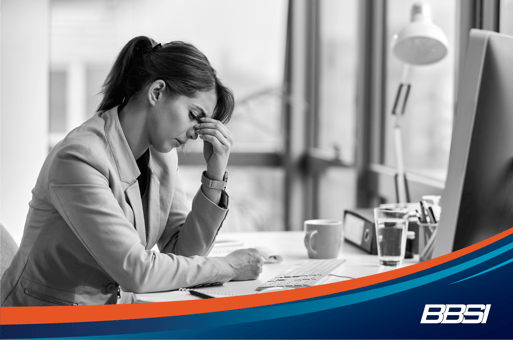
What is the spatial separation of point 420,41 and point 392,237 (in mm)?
616

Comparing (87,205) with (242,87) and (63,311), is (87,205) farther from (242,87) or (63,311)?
(242,87)

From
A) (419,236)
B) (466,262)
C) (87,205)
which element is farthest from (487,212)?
(87,205)

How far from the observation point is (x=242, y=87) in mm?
4387

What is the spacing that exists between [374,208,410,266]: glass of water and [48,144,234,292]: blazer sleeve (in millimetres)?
428

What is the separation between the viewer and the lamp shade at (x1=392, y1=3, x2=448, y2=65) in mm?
1597

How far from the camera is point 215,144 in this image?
55.3 inches

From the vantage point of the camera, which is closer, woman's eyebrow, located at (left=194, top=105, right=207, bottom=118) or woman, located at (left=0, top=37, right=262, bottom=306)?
woman, located at (left=0, top=37, right=262, bottom=306)

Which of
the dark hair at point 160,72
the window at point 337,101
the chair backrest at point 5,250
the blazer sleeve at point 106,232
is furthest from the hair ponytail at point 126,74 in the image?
the window at point 337,101

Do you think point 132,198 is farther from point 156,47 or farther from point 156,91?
point 156,47

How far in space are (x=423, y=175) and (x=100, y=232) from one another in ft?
4.99

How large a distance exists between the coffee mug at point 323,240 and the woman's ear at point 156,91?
1.63 ft

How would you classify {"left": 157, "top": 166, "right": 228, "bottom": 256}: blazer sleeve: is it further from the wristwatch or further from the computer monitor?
the computer monitor

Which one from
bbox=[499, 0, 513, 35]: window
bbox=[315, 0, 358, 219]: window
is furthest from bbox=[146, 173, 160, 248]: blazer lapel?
bbox=[315, 0, 358, 219]: window

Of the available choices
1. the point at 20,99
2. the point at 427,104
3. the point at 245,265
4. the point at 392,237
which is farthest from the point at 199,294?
the point at 20,99
